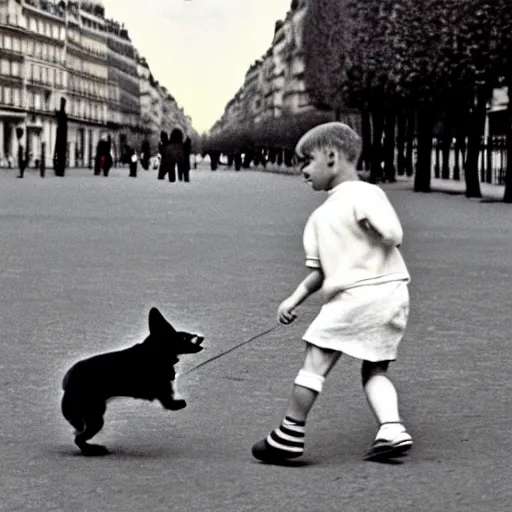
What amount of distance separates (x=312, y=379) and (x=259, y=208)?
27.8 metres

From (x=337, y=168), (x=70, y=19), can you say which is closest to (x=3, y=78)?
(x=70, y=19)

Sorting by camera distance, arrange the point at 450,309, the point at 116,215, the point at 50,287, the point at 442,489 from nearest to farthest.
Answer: the point at 442,489 → the point at 450,309 → the point at 50,287 → the point at 116,215

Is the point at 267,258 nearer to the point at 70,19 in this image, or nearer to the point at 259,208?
the point at 259,208

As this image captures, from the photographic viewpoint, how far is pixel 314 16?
84.4 metres

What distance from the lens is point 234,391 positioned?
27.3 ft

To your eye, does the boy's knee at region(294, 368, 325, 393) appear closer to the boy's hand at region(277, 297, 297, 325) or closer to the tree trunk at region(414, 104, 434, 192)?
the boy's hand at region(277, 297, 297, 325)

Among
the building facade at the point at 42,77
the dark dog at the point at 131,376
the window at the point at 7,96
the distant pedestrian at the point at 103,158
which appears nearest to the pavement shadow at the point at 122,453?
the dark dog at the point at 131,376

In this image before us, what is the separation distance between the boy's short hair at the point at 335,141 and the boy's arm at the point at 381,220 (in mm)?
219

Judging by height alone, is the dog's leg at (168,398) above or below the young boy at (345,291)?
below

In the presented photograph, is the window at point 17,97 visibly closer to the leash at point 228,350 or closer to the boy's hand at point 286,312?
the leash at point 228,350

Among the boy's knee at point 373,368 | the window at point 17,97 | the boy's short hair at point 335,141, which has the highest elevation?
the window at point 17,97

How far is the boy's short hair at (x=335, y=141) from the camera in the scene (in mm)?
6305

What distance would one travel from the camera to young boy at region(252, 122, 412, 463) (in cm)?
629

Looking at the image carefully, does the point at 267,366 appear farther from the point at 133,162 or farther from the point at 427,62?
the point at 133,162
